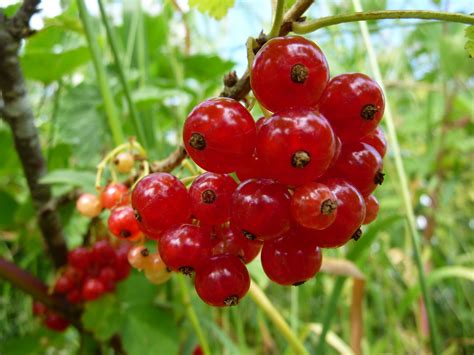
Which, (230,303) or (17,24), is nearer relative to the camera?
(230,303)

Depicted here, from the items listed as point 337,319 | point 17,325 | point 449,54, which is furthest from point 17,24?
point 337,319

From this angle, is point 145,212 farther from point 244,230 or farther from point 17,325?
point 17,325

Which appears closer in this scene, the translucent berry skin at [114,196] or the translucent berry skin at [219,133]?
the translucent berry skin at [219,133]

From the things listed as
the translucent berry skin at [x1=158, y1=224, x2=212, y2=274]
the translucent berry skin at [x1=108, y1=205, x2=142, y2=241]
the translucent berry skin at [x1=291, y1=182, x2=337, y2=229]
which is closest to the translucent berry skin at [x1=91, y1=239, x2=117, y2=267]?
the translucent berry skin at [x1=108, y1=205, x2=142, y2=241]

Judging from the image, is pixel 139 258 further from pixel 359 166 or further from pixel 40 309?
pixel 40 309

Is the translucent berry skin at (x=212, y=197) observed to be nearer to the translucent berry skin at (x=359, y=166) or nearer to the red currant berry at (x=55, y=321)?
the translucent berry skin at (x=359, y=166)

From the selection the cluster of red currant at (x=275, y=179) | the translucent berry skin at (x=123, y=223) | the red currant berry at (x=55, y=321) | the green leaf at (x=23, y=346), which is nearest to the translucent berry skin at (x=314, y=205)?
the cluster of red currant at (x=275, y=179)

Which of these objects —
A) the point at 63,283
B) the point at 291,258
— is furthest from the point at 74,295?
the point at 291,258
